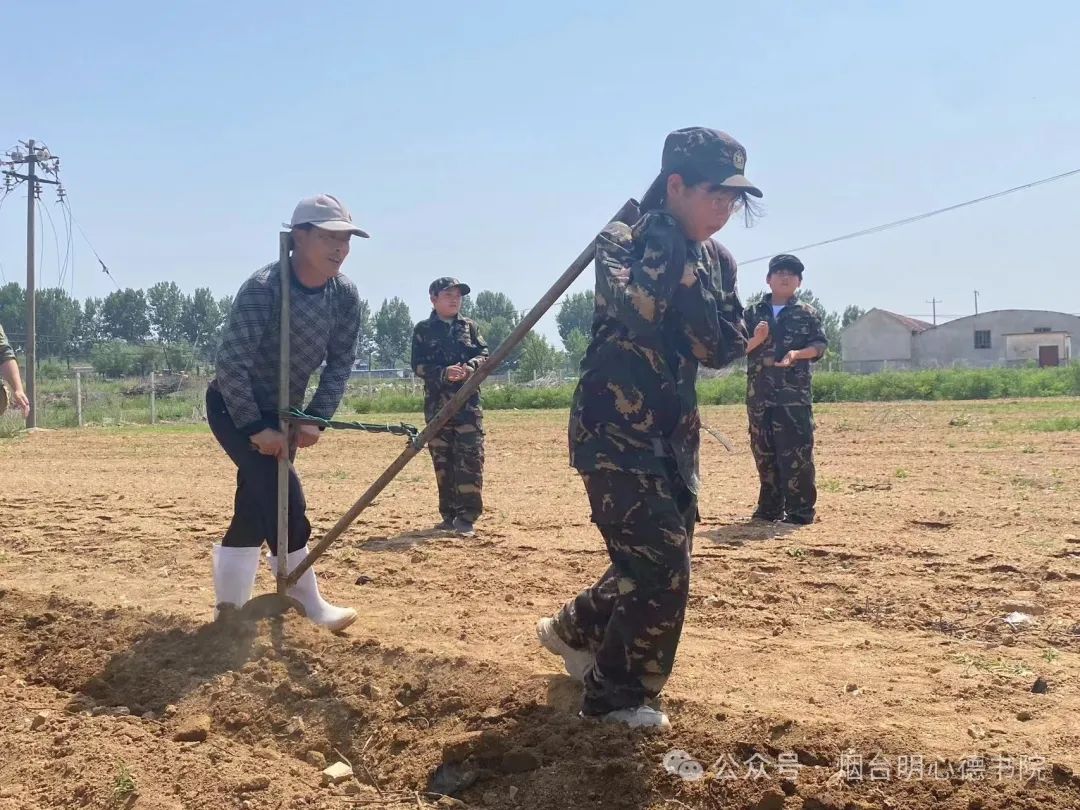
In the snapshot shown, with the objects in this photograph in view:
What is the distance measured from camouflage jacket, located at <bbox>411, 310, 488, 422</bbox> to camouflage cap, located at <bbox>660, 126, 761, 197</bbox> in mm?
4517

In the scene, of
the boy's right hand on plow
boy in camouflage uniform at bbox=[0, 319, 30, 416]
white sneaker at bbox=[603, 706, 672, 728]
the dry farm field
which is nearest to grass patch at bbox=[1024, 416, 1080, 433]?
the dry farm field

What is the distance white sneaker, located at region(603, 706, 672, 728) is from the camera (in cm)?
316

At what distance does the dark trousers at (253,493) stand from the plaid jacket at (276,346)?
105 millimetres

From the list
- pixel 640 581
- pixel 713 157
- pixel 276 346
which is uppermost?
pixel 713 157

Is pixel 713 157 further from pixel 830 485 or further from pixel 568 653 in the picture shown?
pixel 830 485

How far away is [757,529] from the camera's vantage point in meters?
7.20

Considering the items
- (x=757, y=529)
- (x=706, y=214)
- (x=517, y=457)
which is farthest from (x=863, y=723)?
(x=517, y=457)

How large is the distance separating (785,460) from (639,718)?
4.50 metres

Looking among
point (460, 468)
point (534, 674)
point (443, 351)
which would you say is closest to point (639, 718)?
point (534, 674)

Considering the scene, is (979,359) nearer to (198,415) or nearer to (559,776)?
(198,415)

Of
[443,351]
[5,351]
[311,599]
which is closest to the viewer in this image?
[311,599]

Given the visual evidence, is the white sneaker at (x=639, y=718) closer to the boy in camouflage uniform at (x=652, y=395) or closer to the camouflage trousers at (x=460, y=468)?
the boy in camouflage uniform at (x=652, y=395)

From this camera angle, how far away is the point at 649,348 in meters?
3.17

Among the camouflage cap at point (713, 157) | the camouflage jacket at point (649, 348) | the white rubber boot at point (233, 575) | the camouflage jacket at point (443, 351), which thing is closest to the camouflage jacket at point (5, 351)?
the white rubber boot at point (233, 575)
